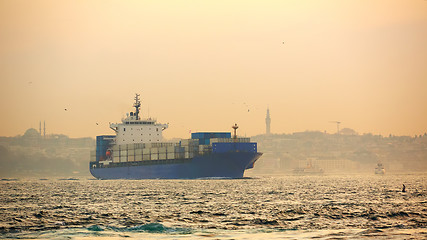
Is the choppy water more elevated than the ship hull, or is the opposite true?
the ship hull

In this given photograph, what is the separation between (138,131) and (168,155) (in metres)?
23.4

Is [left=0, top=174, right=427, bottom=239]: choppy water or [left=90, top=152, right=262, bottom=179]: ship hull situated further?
[left=90, top=152, right=262, bottom=179]: ship hull

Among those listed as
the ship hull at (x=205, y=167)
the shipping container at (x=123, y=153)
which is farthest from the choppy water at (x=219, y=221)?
the shipping container at (x=123, y=153)

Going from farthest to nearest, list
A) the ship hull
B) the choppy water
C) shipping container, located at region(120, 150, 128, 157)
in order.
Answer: shipping container, located at region(120, 150, 128, 157) < the ship hull < the choppy water

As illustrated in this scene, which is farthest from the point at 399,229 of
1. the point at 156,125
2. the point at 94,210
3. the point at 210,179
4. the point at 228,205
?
the point at 156,125

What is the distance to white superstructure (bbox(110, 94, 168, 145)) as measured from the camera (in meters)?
163

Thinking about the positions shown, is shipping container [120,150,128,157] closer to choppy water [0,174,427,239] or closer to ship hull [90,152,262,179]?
ship hull [90,152,262,179]

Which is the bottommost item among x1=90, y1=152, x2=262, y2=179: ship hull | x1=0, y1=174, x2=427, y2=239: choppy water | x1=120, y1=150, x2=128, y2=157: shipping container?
x1=0, y1=174, x2=427, y2=239: choppy water

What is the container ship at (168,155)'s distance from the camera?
135 meters

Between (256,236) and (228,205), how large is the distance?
22.1m

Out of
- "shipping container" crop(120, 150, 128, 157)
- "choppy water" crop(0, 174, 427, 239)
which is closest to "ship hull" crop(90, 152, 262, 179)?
"shipping container" crop(120, 150, 128, 157)

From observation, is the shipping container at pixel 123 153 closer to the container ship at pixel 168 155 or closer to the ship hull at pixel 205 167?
the container ship at pixel 168 155

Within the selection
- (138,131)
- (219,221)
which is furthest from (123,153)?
(219,221)

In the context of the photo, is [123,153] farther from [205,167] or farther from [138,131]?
[205,167]
